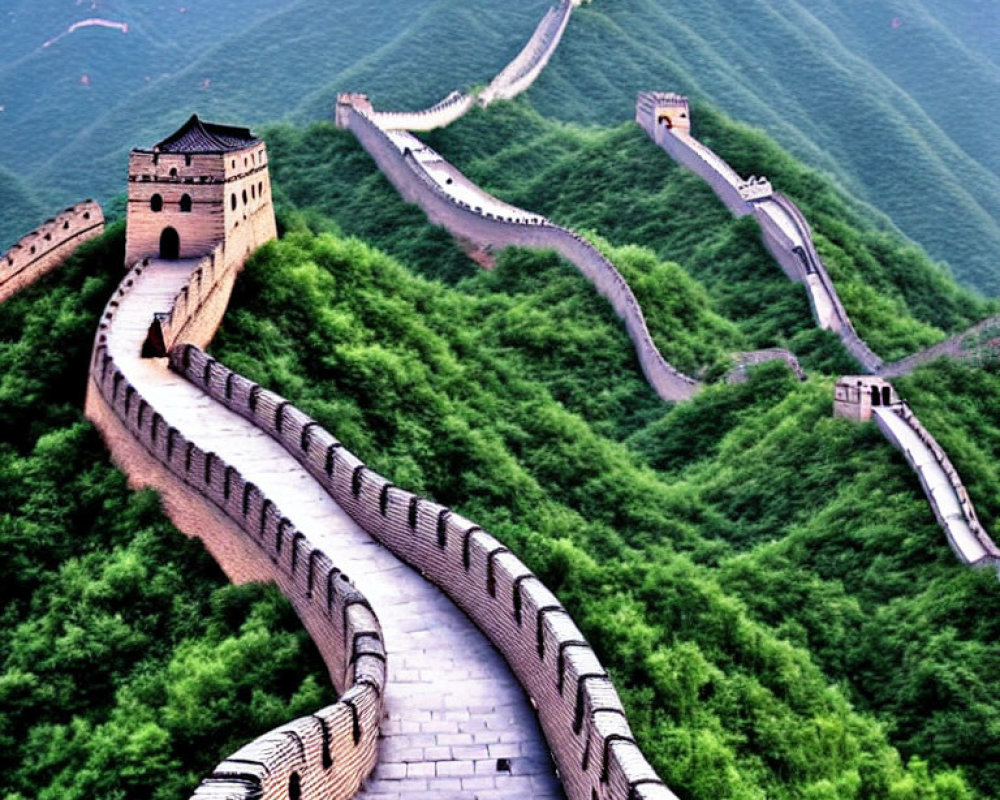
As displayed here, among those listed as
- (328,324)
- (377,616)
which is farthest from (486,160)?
(377,616)

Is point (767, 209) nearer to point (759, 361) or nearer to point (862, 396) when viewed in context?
point (759, 361)

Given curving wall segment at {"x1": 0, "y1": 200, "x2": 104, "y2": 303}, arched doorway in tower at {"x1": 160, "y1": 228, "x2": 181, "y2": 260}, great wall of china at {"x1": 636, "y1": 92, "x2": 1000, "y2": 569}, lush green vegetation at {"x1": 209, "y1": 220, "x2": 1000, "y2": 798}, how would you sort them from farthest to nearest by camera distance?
great wall of china at {"x1": 636, "y1": 92, "x2": 1000, "y2": 569} → arched doorway in tower at {"x1": 160, "y1": 228, "x2": 181, "y2": 260} → curving wall segment at {"x1": 0, "y1": 200, "x2": 104, "y2": 303} → lush green vegetation at {"x1": 209, "y1": 220, "x2": 1000, "y2": 798}

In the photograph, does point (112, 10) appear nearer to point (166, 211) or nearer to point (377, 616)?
point (166, 211)

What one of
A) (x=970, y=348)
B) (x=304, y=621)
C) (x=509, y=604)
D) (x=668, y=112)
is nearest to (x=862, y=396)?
(x=970, y=348)

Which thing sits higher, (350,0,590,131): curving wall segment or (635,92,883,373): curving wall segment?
(350,0,590,131): curving wall segment

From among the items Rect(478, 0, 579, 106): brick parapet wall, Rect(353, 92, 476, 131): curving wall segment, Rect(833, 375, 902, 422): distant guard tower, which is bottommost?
Rect(833, 375, 902, 422): distant guard tower

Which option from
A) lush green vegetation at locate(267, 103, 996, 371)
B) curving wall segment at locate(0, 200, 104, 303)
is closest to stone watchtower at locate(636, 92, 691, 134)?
lush green vegetation at locate(267, 103, 996, 371)

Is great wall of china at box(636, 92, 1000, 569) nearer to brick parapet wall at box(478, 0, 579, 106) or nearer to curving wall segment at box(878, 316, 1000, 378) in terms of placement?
curving wall segment at box(878, 316, 1000, 378)
